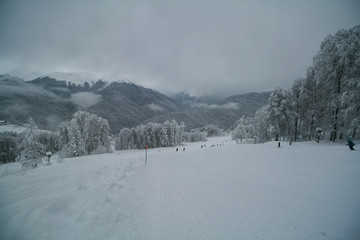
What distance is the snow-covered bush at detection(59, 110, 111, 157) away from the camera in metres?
31.3

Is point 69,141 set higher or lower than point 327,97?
lower

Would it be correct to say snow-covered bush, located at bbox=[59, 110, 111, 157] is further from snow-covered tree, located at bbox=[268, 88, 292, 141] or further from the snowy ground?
snow-covered tree, located at bbox=[268, 88, 292, 141]

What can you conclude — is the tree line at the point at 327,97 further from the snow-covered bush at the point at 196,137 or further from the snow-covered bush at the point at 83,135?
the snow-covered bush at the point at 196,137

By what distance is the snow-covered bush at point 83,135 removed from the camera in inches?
1232

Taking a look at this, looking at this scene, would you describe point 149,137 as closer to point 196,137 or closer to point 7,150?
point 196,137

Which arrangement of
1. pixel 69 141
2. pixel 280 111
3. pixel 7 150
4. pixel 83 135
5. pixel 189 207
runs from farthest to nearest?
pixel 7 150 < pixel 83 135 < pixel 69 141 < pixel 280 111 < pixel 189 207

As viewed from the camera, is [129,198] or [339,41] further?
[339,41]

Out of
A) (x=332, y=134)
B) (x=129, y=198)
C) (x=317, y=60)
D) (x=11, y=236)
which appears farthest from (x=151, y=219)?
(x=317, y=60)

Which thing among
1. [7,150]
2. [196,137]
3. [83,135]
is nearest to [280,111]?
[83,135]

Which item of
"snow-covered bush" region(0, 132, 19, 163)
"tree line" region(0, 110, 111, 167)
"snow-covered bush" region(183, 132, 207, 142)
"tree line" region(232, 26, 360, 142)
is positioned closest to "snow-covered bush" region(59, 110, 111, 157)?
"tree line" region(0, 110, 111, 167)

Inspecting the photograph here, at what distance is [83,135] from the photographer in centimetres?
3403

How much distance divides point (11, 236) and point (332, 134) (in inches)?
1129

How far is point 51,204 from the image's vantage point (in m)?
4.70

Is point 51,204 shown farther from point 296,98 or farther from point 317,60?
point 296,98
